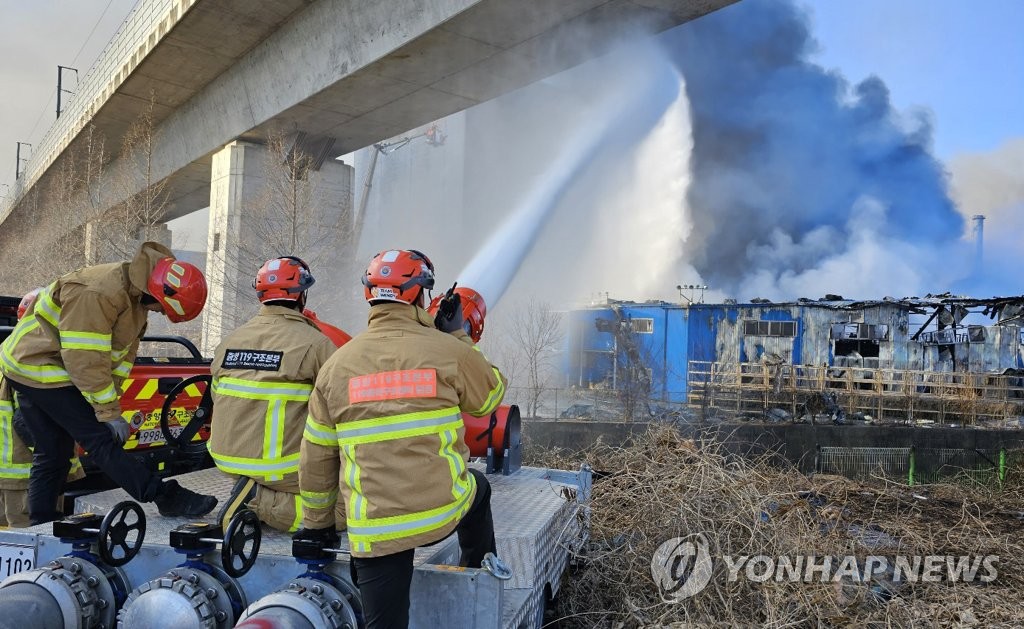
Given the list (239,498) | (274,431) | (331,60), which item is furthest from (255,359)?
(331,60)

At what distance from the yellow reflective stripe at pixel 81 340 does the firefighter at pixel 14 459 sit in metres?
0.77

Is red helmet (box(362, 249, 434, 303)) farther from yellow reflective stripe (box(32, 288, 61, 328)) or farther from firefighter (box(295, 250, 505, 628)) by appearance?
yellow reflective stripe (box(32, 288, 61, 328))

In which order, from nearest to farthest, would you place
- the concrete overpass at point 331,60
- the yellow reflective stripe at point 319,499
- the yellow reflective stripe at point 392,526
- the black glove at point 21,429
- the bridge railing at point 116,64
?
the yellow reflective stripe at point 392,526
the yellow reflective stripe at point 319,499
the black glove at point 21,429
the concrete overpass at point 331,60
the bridge railing at point 116,64

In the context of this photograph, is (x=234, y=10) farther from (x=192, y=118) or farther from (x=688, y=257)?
(x=688, y=257)

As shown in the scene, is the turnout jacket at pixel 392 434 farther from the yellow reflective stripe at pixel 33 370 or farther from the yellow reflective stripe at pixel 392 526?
the yellow reflective stripe at pixel 33 370

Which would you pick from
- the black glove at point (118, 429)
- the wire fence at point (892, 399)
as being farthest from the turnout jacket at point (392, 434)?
the wire fence at point (892, 399)

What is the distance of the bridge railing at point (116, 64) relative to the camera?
11.1 metres

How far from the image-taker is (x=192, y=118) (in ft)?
46.9

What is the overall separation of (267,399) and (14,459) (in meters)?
1.95

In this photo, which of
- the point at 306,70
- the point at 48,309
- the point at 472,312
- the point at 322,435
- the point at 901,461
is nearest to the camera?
the point at 322,435

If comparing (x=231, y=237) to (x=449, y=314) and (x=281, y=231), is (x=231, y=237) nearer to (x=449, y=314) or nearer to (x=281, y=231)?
(x=281, y=231)

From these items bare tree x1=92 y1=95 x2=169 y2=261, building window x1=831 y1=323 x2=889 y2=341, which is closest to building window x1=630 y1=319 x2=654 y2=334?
building window x1=831 y1=323 x2=889 y2=341

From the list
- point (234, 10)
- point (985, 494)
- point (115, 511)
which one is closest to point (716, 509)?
point (115, 511)

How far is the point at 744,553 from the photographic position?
12.2 ft
